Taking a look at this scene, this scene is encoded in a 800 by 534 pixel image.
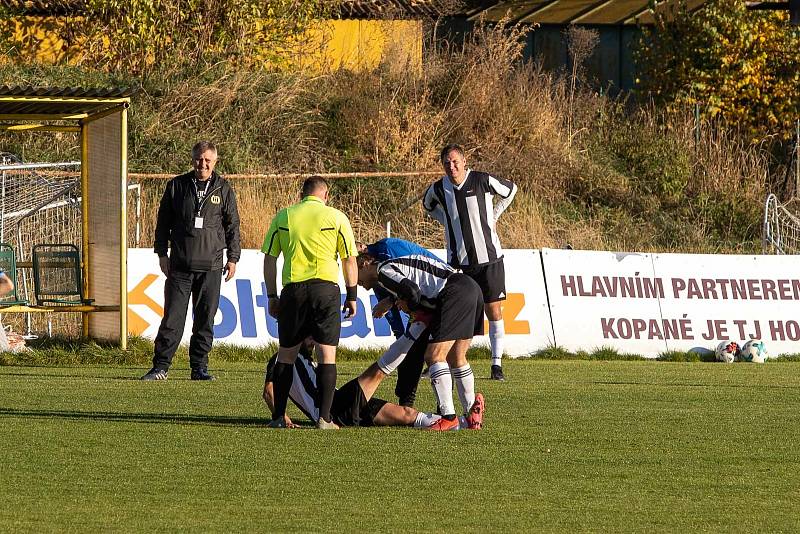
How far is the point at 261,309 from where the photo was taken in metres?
17.1

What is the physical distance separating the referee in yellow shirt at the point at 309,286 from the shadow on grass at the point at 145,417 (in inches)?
15.8

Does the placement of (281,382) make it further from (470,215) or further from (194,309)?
(470,215)

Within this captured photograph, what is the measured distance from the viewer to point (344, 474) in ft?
25.7

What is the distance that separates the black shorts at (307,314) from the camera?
9.88 meters

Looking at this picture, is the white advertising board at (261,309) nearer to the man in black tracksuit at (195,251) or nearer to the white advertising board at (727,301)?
the white advertising board at (727,301)

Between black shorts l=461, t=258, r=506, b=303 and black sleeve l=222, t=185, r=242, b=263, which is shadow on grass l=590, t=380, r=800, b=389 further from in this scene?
black sleeve l=222, t=185, r=242, b=263

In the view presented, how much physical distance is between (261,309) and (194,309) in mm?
3138

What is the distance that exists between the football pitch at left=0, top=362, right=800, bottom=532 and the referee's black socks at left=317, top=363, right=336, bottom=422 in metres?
0.16

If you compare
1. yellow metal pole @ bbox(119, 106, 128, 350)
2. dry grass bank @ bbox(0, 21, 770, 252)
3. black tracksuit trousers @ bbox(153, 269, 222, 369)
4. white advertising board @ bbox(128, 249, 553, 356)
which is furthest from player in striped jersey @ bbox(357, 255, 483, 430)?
dry grass bank @ bbox(0, 21, 770, 252)

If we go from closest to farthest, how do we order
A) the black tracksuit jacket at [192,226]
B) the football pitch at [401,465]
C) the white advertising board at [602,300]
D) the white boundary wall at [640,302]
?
the football pitch at [401,465]
the black tracksuit jacket at [192,226]
the white boundary wall at [640,302]
the white advertising board at [602,300]

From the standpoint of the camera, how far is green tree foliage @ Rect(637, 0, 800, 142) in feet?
97.1

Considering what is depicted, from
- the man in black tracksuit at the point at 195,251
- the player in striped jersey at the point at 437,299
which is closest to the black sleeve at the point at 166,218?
the man in black tracksuit at the point at 195,251

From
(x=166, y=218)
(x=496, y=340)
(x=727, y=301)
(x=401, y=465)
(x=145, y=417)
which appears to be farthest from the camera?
(x=727, y=301)

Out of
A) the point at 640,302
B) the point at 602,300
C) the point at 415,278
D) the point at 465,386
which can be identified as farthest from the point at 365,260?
the point at 640,302
